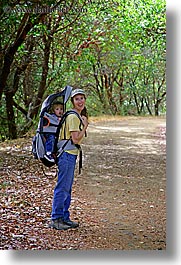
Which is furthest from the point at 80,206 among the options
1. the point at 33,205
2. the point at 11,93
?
the point at 11,93

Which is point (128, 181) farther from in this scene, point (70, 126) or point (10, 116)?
point (10, 116)

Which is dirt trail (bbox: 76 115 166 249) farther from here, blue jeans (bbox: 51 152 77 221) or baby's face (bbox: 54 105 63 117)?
baby's face (bbox: 54 105 63 117)

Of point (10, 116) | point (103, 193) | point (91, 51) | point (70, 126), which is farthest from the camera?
point (10, 116)

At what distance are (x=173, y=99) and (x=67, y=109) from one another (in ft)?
1.88

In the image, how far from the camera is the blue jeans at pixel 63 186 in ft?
9.45

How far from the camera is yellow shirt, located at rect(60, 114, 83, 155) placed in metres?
2.86

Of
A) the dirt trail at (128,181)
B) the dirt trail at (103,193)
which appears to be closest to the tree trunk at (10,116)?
the dirt trail at (103,193)

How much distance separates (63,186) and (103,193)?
686 millimetres

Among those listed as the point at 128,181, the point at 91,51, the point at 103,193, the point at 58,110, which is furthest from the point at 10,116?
the point at 58,110

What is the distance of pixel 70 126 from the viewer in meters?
2.86

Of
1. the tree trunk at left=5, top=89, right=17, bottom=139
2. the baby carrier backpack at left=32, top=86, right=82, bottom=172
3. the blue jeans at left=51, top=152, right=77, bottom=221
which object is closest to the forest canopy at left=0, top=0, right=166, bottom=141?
the tree trunk at left=5, top=89, right=17, bottom=139

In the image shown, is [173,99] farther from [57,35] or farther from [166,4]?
[57,35]

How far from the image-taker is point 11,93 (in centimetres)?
475

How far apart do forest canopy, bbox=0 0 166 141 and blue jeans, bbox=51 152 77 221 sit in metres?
0.66
